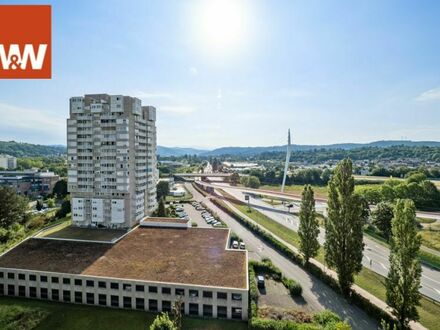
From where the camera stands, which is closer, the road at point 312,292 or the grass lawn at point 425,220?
the road at point 312,292

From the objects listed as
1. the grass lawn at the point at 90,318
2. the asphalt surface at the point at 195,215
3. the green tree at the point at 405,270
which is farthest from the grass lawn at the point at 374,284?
the grass lawn at the point at 90,318

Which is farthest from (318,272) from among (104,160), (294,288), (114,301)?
(104,160)

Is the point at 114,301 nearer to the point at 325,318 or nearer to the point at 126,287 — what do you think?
the point at 126,287

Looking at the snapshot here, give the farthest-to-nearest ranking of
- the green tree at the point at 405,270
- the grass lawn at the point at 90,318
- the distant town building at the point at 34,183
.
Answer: the distant town building at the point at 34,183 < the grass lawn at the point at 90,318 < the green tree at the point at 405,270

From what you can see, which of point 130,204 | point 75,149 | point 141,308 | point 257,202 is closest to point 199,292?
point 141,308

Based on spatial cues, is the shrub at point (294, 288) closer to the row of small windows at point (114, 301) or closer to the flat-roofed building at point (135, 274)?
the flat-roofed building at point (135, 274)

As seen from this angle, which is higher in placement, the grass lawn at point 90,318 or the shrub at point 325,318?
the shrub at point 325,318

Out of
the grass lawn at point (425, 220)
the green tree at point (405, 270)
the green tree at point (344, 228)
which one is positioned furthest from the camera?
the grass lawn at point (425, 220)
